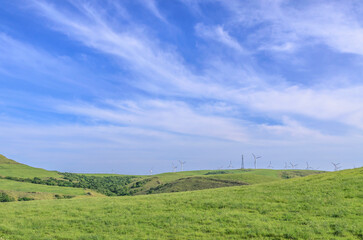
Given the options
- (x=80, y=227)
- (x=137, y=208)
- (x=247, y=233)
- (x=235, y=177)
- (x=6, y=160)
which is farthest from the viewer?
(x=6, y=160)

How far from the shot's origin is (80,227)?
76.5 feet

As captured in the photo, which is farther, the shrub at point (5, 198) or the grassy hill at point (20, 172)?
the grassy hill at point (20, 172)

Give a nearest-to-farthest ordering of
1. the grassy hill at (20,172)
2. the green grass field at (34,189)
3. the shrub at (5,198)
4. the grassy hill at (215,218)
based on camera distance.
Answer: the grassy hill at (215,218) → the shrub at (5,198) → the green grass field at (34,189) → the grassy hill at (20,172)

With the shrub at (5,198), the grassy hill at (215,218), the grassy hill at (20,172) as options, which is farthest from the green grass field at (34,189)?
the grassy hill at (215,218)

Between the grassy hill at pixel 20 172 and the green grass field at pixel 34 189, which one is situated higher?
the grassy hill at pixel 20 172

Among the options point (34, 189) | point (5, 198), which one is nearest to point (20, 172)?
point (34, 189)

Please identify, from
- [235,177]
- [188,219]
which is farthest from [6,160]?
[188,219]

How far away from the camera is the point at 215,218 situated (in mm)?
23000

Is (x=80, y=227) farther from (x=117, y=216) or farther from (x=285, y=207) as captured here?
(x=285, y=207)

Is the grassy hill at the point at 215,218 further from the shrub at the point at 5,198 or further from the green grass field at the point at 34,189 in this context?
the green grass field at the point at 34,189

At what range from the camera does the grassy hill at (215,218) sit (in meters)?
19.3

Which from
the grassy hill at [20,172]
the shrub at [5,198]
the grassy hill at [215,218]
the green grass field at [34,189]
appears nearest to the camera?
the grassy hill at [215,218]

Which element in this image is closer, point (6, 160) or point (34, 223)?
point (34, 223)

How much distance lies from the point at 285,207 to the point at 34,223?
23258 millimetres
